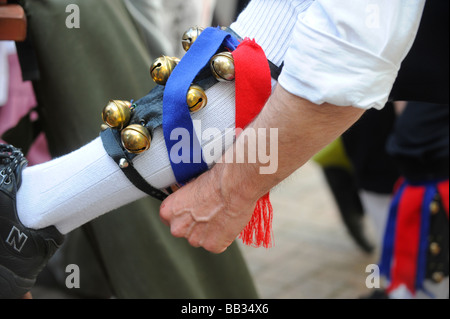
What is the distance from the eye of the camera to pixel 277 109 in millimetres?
734

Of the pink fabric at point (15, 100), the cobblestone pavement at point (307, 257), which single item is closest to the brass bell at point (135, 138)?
the pink fabric at point (15, 100)

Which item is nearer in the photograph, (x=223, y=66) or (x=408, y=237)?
(x=223, y=66)

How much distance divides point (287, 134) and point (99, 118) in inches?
20.7

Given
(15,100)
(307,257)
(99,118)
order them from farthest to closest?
(307,257)
(15,100)
(99,118)

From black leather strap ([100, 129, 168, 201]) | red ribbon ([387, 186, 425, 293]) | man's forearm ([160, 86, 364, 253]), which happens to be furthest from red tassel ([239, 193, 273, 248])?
red ribbon ([387, 186, 425, 293])

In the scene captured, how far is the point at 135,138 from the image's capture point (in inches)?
31.2

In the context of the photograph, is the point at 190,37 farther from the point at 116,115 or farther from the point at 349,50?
the point at 349,50

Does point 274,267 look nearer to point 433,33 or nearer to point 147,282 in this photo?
point 147,282

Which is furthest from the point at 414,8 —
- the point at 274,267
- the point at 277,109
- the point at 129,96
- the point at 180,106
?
the point at 274,267

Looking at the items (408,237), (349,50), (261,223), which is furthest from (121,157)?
(408,237)

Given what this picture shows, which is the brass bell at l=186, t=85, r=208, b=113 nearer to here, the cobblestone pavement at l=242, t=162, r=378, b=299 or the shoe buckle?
the shoe buckle

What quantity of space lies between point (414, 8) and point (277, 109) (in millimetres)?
219

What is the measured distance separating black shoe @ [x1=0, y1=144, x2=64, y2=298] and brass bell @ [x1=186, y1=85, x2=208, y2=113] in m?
0.33

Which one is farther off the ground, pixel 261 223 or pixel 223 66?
pixel 223 66
